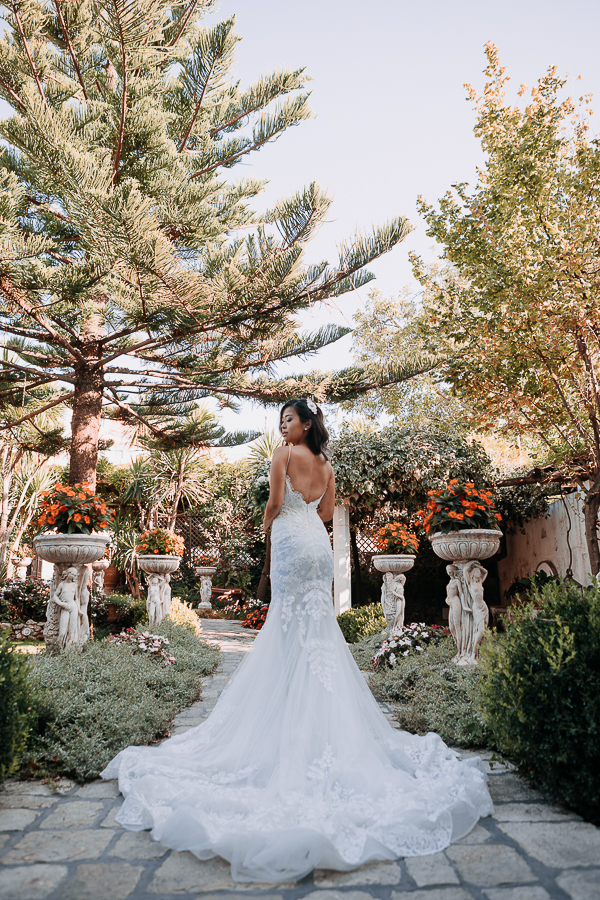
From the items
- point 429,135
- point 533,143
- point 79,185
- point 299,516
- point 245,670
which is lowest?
point 245,670

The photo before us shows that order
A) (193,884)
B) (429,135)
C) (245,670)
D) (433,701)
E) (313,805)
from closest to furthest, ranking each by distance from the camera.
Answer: (193,884)
(313,805)
(245,670)
(433,701)
(429,135)

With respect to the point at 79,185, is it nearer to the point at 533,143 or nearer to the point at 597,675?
the point at 533,143

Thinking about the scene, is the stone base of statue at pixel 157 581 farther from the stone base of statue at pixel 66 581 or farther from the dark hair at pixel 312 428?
the dark hair at pixel 312 428

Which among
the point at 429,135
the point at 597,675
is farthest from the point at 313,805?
the point at 429,135

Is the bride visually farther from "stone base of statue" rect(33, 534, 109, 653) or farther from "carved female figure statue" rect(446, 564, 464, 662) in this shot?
"stone base of statue" rect(33, 534, 109, 653)

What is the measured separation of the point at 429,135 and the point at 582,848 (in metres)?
7.66

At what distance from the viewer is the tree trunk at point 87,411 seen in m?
5.77

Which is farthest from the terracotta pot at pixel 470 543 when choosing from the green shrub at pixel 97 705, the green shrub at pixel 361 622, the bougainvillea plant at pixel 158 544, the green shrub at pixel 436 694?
the bougainvillea plant at pixel 158 544

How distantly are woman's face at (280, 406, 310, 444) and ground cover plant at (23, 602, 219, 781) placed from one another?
163 cm

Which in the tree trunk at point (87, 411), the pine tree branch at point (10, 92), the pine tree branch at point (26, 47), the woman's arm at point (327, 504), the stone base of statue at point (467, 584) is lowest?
the stone base of statue at point (467, 584)

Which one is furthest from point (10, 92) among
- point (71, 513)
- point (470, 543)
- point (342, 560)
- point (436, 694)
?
point (342, 560)

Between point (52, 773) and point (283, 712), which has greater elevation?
point (283, 712)

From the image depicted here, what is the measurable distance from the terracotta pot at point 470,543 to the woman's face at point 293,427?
209 centimetres

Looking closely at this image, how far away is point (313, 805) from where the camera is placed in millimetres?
1878
